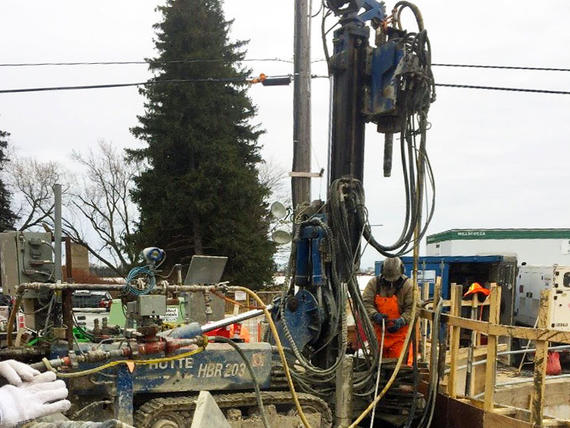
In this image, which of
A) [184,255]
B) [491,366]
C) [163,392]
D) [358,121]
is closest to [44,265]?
[163,392]

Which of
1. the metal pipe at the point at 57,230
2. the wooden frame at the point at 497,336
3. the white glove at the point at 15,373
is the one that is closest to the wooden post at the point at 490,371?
the wooden frame at the point at 497,336

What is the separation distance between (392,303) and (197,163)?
1870cm

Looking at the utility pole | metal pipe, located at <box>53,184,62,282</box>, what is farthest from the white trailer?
metal pipe, located at <box>53,184,62,282</box>

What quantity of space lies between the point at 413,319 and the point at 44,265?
138 inches

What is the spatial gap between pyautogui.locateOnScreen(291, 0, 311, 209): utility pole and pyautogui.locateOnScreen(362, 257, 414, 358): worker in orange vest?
7.32 feet

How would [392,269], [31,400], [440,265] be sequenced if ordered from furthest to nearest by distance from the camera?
[440,265]
[392,269]
[31,400]

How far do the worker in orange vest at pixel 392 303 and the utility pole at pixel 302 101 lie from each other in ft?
7.32

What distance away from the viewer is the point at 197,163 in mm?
24078

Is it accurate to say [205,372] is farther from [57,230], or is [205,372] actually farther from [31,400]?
[31,400]

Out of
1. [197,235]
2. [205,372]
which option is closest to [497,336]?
[205,372]

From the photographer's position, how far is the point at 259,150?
2583 centimetres

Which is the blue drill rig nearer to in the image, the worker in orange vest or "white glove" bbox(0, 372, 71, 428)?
the worker in orange vest

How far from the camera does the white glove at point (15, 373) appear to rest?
2.35 m

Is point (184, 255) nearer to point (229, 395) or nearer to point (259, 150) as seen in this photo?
point (259, 150)
